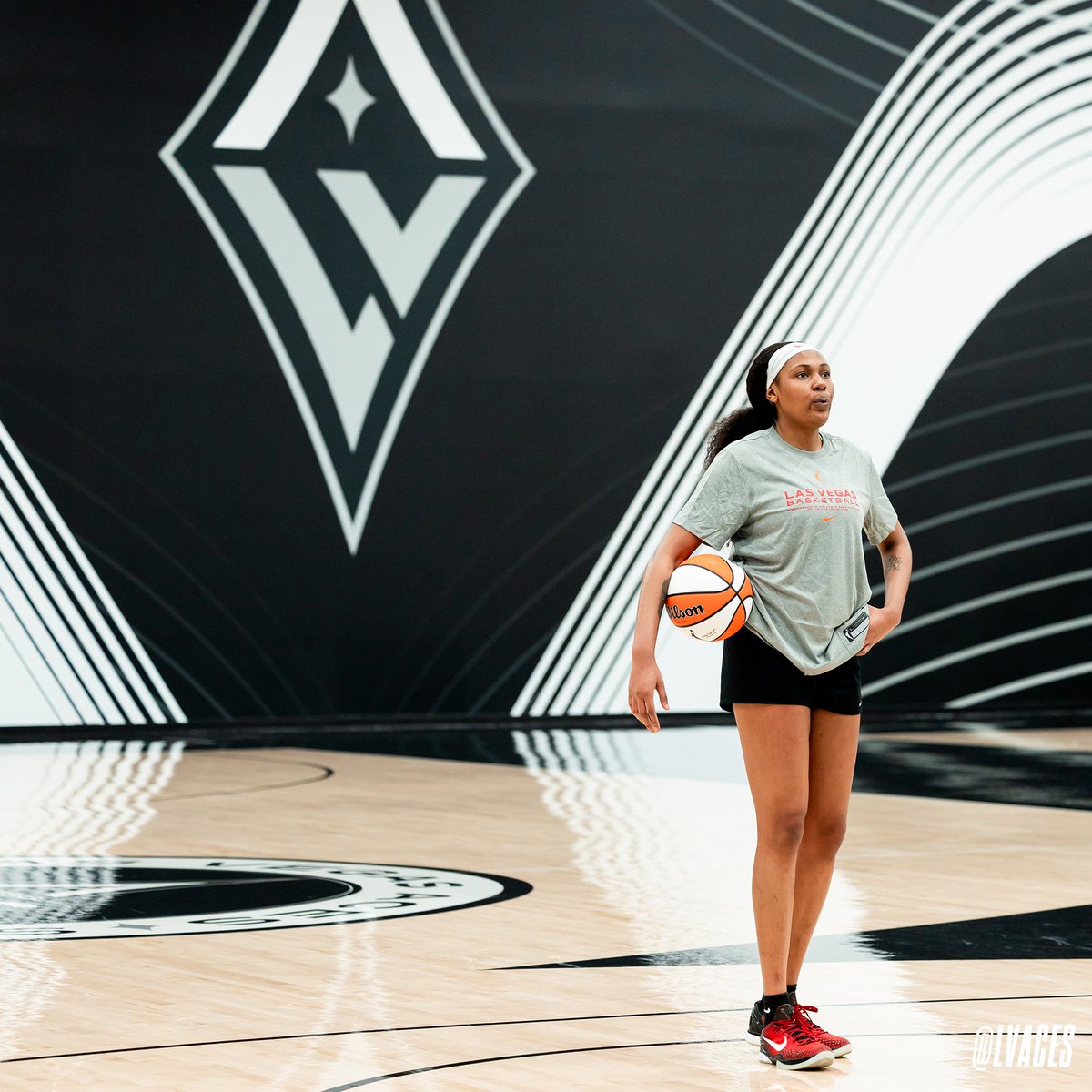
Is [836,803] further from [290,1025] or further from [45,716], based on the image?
[45,716]

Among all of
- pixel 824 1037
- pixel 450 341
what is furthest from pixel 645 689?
pixel 450 341

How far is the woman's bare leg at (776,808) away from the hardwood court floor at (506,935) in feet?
0.85

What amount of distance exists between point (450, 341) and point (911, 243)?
3.59 meters

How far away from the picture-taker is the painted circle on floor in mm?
5863

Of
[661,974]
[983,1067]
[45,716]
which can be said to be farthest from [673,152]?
[983,1067]

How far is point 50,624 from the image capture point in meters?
12.9

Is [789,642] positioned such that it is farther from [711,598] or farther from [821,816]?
[821,816]

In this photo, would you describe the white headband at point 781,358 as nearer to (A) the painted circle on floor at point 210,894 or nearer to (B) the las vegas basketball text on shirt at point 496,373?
(A) the painted circle on floor at point 210,894

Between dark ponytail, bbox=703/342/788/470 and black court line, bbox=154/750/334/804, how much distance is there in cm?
535

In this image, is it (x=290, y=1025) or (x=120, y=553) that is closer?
(x=290, y=1025)

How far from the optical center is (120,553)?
42.6 feet

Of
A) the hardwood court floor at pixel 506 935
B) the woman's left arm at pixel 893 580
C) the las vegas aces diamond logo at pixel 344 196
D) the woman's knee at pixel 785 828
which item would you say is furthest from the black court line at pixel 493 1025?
the las vegas aces diamond logo at pixel 344 196

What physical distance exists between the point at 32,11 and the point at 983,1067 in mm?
Result: 10975

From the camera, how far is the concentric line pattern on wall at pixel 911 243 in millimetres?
13852
